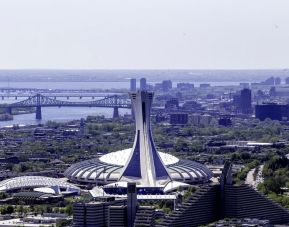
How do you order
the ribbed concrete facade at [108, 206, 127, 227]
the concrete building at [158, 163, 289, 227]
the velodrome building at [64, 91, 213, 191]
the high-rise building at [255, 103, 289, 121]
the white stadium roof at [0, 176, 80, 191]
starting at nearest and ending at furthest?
the ribbed concrete facade at [108, 206, 127, 227]
the concrete building at [158, 163, 289, 227]
the velodrome building at [64, 91, 213, 191]
the white stadium roof at [0, 176, 80, 191]
the high-rise building at [255, 103, 289, 121]

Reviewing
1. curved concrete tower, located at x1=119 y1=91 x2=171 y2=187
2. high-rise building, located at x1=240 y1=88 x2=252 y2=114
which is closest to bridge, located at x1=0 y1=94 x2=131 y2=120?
high-rise building, located at x1=240 y1=88 x2=252 y2=114

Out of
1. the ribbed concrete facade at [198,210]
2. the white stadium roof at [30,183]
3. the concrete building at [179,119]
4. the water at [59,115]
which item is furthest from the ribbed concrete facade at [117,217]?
the water at [59,115]

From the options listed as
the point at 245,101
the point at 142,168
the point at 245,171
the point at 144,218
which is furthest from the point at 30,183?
the point at 245,101

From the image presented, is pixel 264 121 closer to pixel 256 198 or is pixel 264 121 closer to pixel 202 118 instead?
pixel 202 118

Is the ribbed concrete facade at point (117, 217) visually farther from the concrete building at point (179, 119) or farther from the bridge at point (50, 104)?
the bridge at point (50, 104)

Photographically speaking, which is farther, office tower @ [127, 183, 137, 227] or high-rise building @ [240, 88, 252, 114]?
high-rise building @ [240, 88, 252, 114]

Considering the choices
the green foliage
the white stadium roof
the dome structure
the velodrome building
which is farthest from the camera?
the green foliage

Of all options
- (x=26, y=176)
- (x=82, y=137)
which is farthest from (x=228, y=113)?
(x=26, y=176)

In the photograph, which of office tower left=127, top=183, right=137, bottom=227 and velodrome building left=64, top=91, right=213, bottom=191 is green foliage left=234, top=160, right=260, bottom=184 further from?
office tower left=127, top=183, right=137, bottom=227
